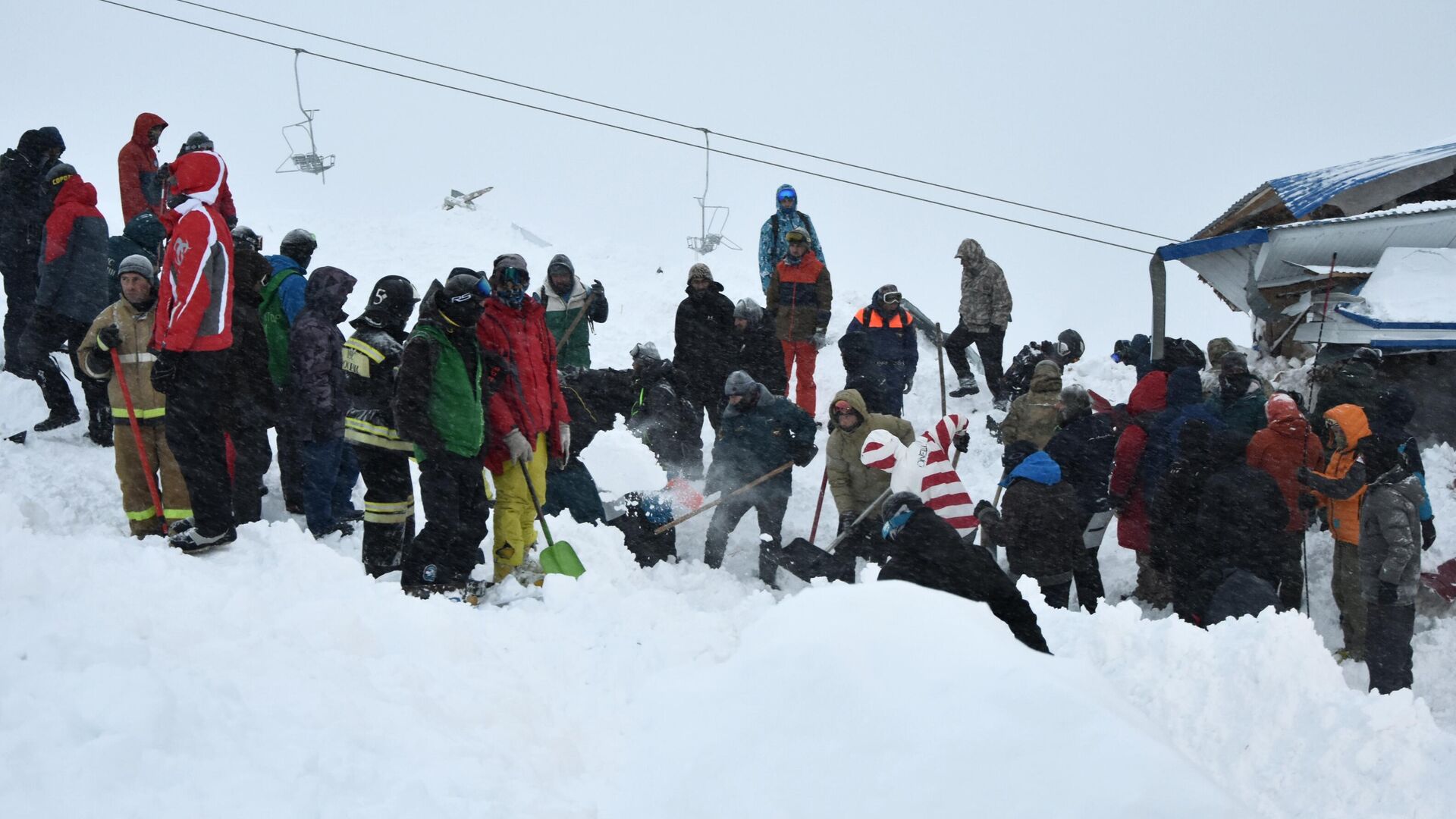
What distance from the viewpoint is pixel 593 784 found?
3281mm

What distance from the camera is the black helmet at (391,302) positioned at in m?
5.29

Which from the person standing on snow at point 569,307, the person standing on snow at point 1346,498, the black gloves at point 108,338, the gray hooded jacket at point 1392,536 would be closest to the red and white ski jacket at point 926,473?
the person standing on snow at point 1346,498

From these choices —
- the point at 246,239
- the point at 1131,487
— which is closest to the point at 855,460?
the point at 1131,487

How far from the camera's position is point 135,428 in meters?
5.27

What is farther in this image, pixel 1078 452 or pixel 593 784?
pixel 1078 452

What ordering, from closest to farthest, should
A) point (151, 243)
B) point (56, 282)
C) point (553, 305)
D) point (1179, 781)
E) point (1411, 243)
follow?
point (1179, 781) < point (56, 282) < point (151, 243) < point (553, 305) < point (1411, 243)

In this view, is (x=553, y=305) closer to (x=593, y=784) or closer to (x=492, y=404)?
(x=492, y=404)

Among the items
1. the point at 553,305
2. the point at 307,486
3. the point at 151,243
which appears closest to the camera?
the point at 307,486

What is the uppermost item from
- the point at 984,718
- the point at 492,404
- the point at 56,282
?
the point at 56,282

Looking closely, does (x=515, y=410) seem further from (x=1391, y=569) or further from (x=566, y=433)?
(x=1391, y=569)

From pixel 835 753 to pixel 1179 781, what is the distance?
3.00ft

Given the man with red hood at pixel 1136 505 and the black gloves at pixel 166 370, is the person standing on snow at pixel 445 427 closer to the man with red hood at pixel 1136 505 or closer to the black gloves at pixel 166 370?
the black gloves at pixel 166 370

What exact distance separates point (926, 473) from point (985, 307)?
4241 mm

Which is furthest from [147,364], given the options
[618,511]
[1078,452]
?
[1078,452]
